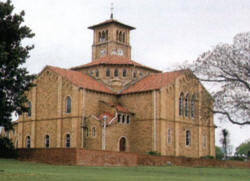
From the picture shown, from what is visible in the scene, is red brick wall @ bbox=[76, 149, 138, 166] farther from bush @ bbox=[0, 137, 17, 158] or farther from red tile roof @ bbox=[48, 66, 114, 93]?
red tile roof @ bbox=[48, 66, 114, 93]

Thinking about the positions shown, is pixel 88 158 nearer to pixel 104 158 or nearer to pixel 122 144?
pixel 104 158

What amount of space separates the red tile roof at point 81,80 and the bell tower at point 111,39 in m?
8.55

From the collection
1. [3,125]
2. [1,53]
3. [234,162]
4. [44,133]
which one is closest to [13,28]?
[1,53]

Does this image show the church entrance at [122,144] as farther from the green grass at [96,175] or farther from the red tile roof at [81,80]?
the green grass at [96,175]

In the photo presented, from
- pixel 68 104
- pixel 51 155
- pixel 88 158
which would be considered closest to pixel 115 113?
pixel 68 104

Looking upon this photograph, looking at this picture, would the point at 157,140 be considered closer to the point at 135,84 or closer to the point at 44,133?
the point at 135,84

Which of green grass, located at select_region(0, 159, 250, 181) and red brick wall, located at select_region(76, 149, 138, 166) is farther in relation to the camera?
red brick wall, located at select_region(76, 149, 138, 166)

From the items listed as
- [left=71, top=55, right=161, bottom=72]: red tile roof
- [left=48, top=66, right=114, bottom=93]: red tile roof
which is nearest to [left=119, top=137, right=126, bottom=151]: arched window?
[left=48, top=66, right=114, bottom=93]: red tile roof

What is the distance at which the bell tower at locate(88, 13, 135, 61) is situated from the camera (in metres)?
74.7

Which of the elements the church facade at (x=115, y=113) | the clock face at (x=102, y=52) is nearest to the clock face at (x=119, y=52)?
the clock face at (x=102, y=52)

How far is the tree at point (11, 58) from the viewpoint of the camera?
3591cm

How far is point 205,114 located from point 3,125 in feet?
53.9

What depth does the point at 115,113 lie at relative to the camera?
6025cm

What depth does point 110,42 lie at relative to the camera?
2933 inches
